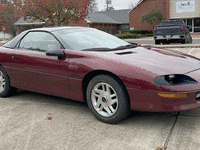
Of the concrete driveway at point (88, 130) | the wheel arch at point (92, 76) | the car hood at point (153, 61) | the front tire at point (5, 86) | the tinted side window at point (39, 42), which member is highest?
the tinted side window at point (39, 42)

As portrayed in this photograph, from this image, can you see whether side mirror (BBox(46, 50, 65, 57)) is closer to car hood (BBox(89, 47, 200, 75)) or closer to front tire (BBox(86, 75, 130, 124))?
car hood (BBox(89, 47, 200, 75))

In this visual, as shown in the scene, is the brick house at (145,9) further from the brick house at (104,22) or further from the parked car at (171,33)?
the parked car at (171,33)

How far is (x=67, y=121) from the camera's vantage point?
12.8ft

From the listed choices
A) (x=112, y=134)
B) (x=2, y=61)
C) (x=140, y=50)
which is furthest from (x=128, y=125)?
(x=2, y=61)

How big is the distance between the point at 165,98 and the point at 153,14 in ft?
114

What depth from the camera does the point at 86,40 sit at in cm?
440

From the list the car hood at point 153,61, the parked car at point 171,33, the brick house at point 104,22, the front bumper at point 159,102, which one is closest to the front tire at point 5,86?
the car hood at point 153,61

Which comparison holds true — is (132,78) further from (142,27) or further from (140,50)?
(142,27)

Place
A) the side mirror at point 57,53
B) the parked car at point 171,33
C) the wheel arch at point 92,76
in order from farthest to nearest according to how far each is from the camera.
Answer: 1. the parked car at point 171,33
2. the side mirror at point 57,53
3. the wheel arch at point 92,76

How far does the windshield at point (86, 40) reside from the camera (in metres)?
4.22

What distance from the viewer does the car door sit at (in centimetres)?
414

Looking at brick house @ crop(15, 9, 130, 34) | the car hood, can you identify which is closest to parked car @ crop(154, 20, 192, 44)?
the car hood

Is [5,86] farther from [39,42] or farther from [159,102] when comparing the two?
[159,102]

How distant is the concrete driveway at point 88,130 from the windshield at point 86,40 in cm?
110
